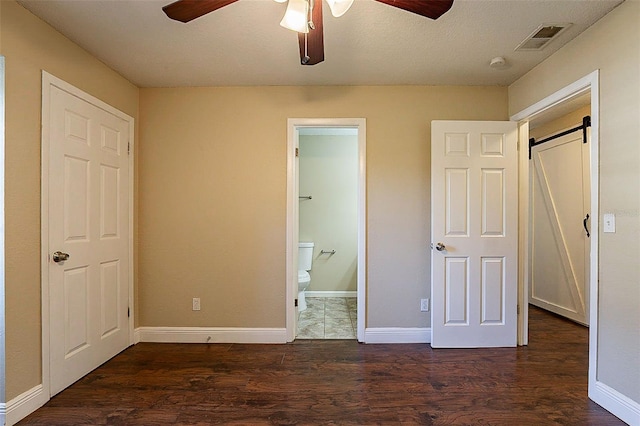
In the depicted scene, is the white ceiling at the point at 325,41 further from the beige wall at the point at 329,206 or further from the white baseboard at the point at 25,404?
the white baseboard at the point at 25,404

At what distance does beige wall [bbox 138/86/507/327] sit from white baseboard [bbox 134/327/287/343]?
0.20ft

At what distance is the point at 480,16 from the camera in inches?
70.2

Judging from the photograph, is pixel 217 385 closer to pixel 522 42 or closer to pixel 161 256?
pixel 161 256

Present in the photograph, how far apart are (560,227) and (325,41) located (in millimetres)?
3381

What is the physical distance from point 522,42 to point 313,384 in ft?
8.94

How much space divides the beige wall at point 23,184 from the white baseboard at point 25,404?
0.04m

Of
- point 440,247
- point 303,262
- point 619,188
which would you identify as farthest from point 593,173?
point 303,262

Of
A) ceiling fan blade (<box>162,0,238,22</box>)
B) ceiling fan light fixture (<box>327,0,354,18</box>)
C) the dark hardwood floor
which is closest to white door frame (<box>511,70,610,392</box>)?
the dark hardwood floor

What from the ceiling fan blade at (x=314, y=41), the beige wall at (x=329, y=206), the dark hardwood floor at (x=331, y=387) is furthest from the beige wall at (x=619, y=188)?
the beige wall at (x=329, y=206)

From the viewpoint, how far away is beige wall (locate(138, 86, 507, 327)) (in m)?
2.73

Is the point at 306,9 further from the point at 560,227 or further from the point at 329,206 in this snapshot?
the point at 560,227

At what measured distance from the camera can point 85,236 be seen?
7.04 ft

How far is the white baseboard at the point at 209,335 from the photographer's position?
272 cm

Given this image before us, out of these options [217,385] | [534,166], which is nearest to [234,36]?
[217,385]
